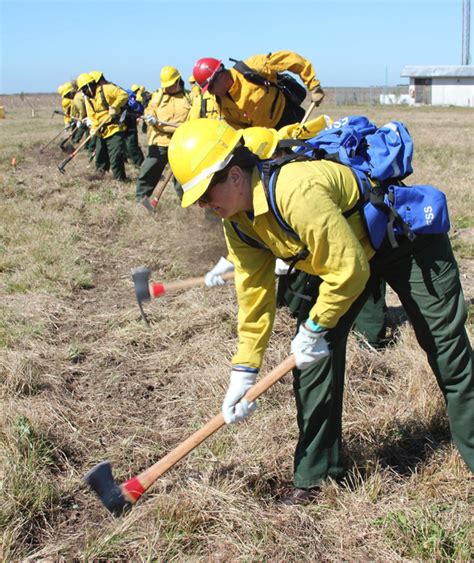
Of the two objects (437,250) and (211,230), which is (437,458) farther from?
(211,230)

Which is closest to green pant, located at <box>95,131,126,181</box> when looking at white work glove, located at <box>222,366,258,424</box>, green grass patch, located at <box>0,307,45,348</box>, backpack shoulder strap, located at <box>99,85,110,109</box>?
backpack shoulder strap, located at <box>99,85,110,109</box>

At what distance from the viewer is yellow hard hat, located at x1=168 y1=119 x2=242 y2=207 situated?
90.0 inches

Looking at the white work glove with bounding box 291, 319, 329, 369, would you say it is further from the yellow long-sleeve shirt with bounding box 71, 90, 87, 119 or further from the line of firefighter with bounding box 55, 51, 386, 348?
the yellow long-sleeve shirt with bounding box 71, 90, 87, 119

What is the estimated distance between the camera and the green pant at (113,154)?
37.6 ft

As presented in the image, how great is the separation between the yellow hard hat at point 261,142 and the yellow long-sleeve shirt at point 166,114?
6.74 m

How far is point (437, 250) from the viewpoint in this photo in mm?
2730

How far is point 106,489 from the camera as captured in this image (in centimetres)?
280

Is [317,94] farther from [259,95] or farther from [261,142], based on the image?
[261,142]

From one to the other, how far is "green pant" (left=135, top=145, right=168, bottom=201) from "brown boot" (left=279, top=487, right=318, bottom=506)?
23.1 feet

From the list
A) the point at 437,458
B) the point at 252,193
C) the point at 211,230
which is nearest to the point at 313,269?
the point at 252,193

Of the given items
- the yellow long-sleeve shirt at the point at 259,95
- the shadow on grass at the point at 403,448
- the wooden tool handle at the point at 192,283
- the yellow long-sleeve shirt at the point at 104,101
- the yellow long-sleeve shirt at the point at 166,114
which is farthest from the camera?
the yellow long-sleeve shirt at the point at 104,101

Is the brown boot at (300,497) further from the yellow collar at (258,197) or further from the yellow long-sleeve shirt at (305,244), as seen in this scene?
the yellow collar at (258,197)

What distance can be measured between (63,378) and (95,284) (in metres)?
2.17

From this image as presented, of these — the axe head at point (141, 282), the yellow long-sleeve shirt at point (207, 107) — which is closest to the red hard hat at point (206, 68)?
the yellow long-sleeve shirt at point (207, 107)
